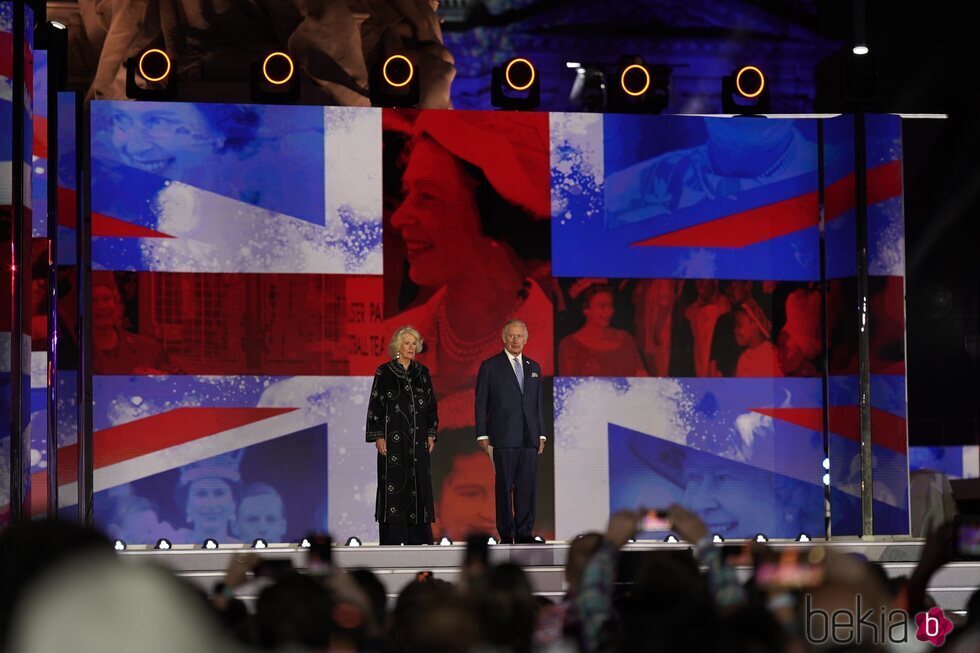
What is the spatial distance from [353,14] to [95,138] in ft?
8.93

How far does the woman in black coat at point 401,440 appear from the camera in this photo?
847 cm

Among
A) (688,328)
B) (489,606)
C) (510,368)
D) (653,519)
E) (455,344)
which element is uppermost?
(688,328)

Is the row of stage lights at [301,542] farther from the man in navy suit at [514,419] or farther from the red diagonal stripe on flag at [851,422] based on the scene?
the red diagonal stripe on flag at [851,422]

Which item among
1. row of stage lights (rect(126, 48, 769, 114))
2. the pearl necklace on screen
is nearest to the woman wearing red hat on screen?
the pearl necklace on screen

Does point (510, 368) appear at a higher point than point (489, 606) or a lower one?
higher

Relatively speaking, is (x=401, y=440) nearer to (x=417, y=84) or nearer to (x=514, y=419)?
(x=514, y=419)

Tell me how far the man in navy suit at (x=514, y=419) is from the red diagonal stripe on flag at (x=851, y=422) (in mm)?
2119

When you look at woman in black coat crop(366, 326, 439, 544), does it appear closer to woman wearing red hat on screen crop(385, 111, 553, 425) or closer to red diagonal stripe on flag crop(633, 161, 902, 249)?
woman wearing red hat on screen crop(385, 111, 553, 425)

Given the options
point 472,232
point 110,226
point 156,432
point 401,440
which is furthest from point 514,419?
point 110,226

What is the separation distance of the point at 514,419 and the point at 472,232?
1805 mm

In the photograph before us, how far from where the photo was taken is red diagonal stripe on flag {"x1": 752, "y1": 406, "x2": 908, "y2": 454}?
9.98 metres

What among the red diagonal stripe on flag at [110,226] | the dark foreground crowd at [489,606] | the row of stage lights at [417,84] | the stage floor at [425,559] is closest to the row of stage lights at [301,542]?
the stage floor at [425,559]

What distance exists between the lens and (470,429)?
9.89 meters

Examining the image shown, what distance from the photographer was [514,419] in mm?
8766
